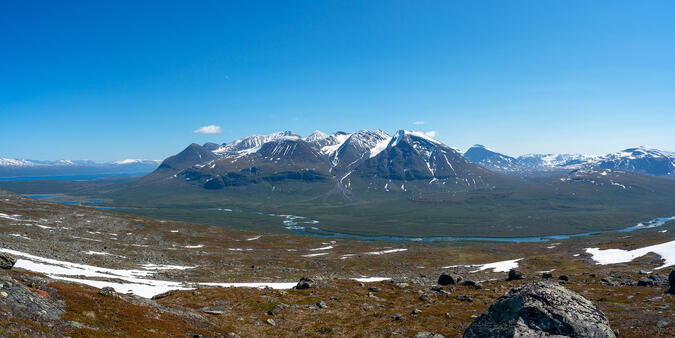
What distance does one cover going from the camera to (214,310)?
3209 cm

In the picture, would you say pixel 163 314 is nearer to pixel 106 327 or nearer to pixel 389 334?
pixel 106 327

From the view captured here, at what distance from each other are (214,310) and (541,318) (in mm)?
28419

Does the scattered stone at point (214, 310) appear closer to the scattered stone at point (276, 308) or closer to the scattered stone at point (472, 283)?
the scattered stone at point (276, 308)

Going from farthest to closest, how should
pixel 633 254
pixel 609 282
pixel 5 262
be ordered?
1. pixel 633 254
2. pixel 609 282
3. pixel 5 262

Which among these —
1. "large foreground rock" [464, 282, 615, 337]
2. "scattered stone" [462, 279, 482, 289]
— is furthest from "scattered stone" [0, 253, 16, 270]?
"scattered stone" [462, 279, 482, 289]

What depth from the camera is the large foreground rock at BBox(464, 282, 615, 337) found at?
59.6 ft

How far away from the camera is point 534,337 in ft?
57.7

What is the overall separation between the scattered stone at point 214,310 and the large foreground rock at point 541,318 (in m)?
23.5

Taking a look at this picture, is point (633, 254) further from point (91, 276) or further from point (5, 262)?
point (5, 262)

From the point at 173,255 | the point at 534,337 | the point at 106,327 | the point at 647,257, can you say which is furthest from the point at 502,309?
the point at 647,257

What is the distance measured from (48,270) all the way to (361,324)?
49442mm

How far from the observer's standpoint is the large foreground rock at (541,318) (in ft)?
59.6

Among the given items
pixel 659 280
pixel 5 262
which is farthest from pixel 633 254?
pixel 5 262

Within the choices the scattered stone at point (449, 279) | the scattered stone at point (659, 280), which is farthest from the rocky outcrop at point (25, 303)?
the scattered stone at point (659, 280)
